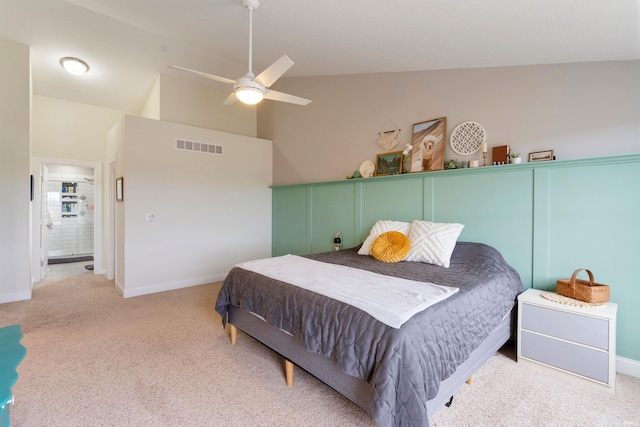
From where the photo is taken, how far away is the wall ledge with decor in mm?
2082

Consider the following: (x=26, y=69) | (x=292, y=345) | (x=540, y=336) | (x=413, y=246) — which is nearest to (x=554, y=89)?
(x=413, y=246)

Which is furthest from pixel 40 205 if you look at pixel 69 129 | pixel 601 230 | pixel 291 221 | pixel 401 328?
pixel 601 230

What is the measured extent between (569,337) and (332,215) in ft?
9.32

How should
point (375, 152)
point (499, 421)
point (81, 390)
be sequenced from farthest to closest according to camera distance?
point (375, 152)
point (81, 390)
point (499, 421)

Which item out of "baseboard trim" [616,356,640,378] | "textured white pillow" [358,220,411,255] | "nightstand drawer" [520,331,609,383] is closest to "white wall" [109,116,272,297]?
"textured white pillow" [358,220,411,255]

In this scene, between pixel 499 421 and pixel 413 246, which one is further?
pixel 413 246

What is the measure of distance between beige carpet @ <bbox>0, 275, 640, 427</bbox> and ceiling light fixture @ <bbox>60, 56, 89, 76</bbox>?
3.34 meters

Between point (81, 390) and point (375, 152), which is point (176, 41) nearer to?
point (375, 152)

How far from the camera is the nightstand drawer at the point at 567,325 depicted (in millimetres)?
1835

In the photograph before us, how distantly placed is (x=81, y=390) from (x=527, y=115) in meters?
4.13

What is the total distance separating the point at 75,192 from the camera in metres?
6.94

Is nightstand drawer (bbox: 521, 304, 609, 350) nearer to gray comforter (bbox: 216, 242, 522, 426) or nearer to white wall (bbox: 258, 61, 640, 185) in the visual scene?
gray comforter (bbox: 216, 242, 522, 426)

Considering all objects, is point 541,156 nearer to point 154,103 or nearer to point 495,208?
point 495,208

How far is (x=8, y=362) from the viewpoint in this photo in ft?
4.00
